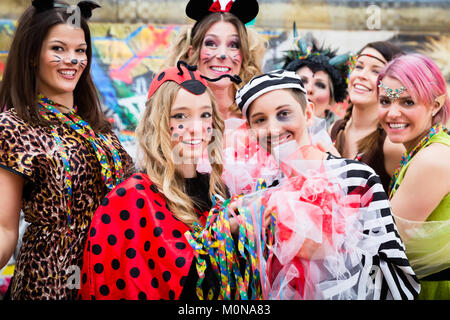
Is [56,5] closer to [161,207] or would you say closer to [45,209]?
[45,209]

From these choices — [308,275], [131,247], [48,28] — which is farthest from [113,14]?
[308,275]

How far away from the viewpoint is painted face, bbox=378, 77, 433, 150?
2203 mm

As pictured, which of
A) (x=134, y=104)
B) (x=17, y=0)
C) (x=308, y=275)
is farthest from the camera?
(x=134, y=104)

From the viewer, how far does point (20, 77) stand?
2039mm

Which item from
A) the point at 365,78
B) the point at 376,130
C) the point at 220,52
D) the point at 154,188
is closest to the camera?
the point at 154,188

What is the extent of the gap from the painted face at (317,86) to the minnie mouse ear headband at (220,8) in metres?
0.64

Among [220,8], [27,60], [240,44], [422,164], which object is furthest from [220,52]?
[422,164]

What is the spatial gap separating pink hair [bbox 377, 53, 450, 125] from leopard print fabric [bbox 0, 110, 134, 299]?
144cm

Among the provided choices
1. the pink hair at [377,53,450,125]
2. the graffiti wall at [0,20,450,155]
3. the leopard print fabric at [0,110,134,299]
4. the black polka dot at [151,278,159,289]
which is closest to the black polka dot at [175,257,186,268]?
the black polka dot at [151,278,159,289]

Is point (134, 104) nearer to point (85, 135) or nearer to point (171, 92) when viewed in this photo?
point (85, 135)

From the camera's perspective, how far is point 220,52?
2588 millimetres

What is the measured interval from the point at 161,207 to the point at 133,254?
0.70ft

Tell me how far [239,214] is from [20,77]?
4.05 feet

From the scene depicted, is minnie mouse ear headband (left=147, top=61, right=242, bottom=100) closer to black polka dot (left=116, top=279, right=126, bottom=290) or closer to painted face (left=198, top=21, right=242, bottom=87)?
painted face (left=198, top=21, right=242, bottom=87)
